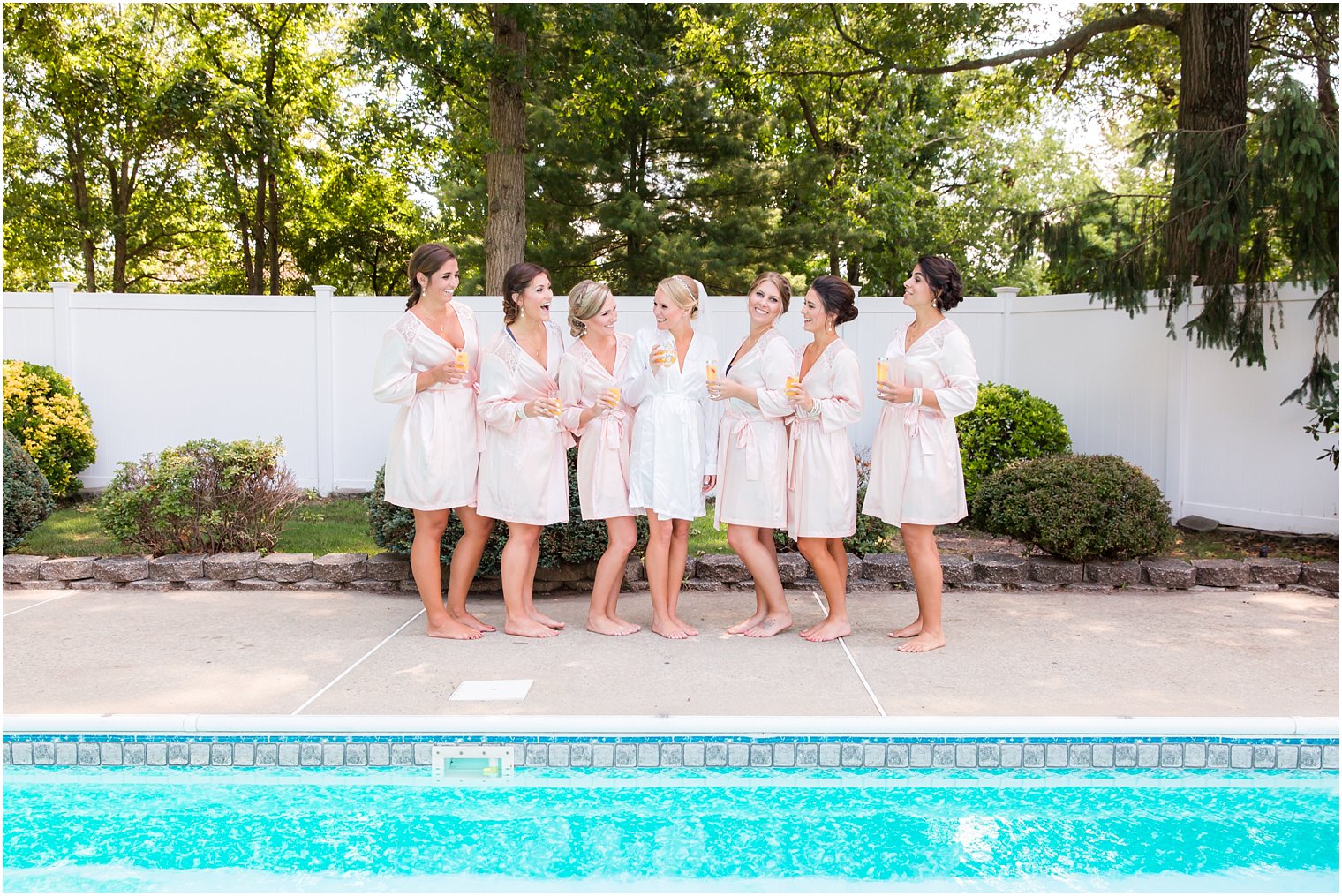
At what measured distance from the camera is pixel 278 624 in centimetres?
484

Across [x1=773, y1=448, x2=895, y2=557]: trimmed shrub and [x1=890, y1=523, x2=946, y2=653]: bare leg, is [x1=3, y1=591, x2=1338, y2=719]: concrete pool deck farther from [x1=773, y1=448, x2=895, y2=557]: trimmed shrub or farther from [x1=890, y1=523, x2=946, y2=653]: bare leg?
[x1=773, y1=448, x2=895, y2=557]: trimmed shrub

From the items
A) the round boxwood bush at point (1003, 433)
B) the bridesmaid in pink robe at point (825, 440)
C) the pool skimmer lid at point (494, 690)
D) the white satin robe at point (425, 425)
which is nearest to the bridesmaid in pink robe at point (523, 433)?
the white satin robe at point (425, 425)

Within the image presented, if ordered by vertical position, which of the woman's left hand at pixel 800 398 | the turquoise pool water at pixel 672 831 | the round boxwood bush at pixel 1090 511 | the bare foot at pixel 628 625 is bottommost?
the turquoise pool water at pixel 672 831

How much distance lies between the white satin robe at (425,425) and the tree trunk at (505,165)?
173 inches

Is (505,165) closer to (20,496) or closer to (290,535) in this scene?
(290,535)

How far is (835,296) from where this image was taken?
4492mm

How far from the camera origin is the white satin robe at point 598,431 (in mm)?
4578

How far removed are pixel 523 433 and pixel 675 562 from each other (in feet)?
3.00

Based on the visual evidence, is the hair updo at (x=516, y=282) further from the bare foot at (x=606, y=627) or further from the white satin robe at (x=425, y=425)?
the bare foot at (x=606, y=627)

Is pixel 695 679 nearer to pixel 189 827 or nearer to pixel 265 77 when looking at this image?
pixel 189 827

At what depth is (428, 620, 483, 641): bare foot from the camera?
4.59 meters

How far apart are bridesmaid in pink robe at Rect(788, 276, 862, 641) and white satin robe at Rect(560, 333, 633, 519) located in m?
0.78

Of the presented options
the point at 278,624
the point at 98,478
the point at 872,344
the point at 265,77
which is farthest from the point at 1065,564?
the point at 265,77

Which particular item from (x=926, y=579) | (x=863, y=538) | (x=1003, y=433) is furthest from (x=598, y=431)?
(x=1003, y=433)
